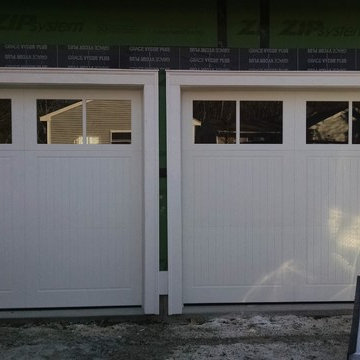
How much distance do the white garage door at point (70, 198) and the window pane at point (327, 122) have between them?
1694mm

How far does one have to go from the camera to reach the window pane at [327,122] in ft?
17.1

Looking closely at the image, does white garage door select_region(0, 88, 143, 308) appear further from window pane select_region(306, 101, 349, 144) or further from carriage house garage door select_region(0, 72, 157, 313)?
window pane select_region(306, 101, 349, 144)

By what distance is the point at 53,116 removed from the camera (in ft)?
16.6

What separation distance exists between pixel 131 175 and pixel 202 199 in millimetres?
→ 735

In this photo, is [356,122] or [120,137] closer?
[120,137]

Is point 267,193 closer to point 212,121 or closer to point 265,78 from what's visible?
point 212,121

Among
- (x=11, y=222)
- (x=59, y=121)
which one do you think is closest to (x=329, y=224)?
(x=59, y=121)

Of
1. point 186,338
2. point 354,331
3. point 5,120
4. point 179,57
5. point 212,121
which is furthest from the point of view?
point 212,121

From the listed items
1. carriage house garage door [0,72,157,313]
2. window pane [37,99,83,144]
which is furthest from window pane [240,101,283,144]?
window pane [37,99,83,144]

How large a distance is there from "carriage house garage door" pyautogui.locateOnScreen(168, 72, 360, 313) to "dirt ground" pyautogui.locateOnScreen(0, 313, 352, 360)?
378 millimetres

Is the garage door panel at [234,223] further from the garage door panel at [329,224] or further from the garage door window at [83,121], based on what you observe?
the garage door window at [83,121]

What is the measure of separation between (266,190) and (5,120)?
262 cm

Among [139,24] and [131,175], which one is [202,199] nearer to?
[131,175]

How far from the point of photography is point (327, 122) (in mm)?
5246
